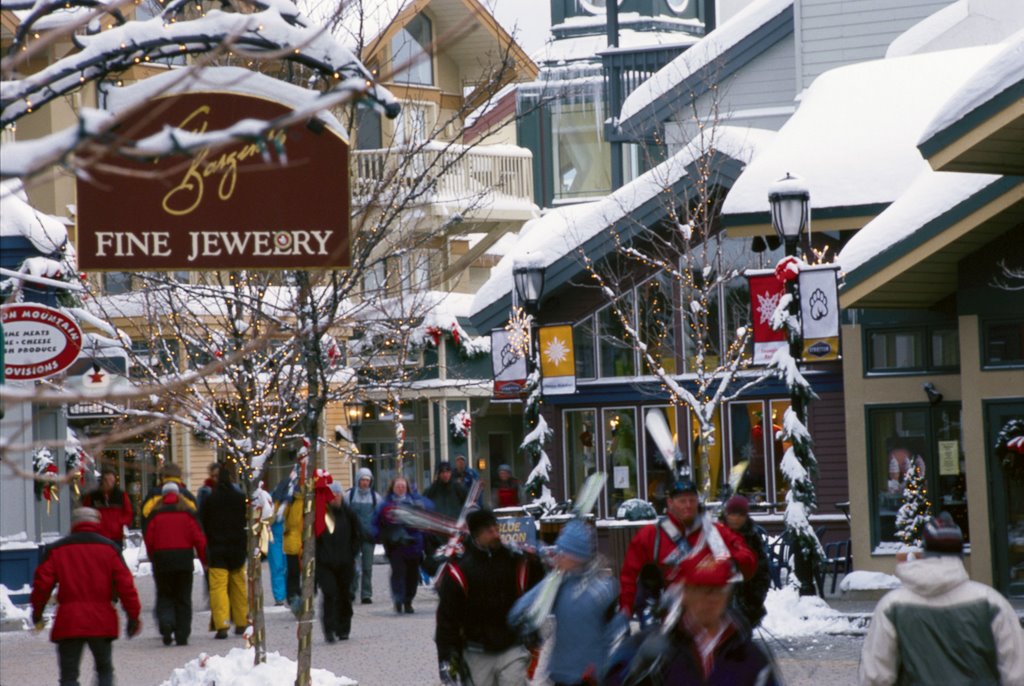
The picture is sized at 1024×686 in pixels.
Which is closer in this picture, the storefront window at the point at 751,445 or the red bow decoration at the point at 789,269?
the red bow decoration at the point at 789,269

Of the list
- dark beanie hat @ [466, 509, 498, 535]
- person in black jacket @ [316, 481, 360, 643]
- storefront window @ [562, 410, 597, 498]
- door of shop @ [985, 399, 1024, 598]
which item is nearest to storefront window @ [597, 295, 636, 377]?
storefront window @ [562, 410, 597, 498]

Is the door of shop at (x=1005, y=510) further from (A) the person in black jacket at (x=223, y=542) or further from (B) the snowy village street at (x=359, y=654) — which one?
(A) the person in black jacket at (x=223, y=542)

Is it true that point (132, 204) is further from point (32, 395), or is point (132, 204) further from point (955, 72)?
point (955, 72)

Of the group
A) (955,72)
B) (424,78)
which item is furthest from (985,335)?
(424,78)

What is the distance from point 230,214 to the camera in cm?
688

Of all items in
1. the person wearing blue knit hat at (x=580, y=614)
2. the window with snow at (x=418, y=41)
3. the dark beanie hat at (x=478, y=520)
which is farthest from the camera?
the window with snow at (x=418, y=41)

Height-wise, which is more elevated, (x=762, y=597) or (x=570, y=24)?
(x=570, y=24)

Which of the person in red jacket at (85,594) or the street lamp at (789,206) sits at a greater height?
the street lamp at (789,206)

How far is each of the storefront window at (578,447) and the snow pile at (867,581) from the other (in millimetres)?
8350

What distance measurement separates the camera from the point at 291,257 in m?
6.93

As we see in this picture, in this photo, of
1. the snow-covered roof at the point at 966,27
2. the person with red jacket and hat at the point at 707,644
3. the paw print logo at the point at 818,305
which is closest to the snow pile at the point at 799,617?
the paw print logo at the point at 818,305

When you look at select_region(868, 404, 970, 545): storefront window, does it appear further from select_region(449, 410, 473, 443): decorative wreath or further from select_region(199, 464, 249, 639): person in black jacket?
select_region(449, 410, 473, 443): decorative wreath

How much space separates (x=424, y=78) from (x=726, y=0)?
710 centimetres

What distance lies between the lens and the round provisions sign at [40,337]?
1538 centimetres
